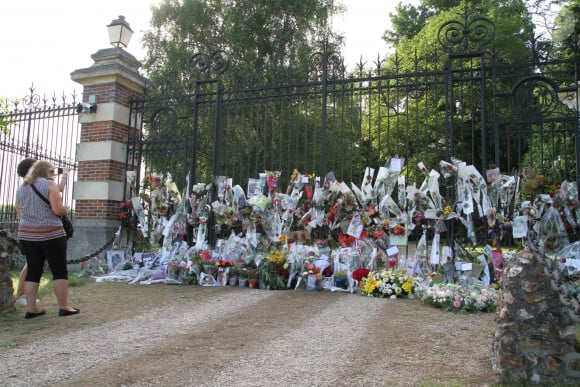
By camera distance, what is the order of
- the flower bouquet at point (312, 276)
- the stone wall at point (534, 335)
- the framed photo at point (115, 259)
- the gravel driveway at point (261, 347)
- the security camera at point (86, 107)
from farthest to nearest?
the security camera at point (86, 107), the framed photo at point (115, 259), the flower bouquet at point (312, 276), the gravel driveway at point (261, 347), the stone wall at point (534, 335)

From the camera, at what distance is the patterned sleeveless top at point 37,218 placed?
4.29 metres

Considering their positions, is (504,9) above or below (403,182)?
above

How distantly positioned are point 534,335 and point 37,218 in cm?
426

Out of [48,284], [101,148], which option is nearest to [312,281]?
[48,284]

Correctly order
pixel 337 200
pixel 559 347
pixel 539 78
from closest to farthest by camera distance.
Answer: pixel 559 347 → pixel 539 78 → pixel 337 200

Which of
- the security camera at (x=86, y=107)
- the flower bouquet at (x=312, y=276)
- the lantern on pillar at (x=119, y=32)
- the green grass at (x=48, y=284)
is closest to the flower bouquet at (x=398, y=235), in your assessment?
the flower bouquet at (x=312, y=276)

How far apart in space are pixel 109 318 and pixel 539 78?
595 centimetres

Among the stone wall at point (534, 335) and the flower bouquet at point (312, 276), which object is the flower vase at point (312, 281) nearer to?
the flower bouquet at point (312, 276)

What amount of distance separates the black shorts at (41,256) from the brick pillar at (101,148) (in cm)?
328

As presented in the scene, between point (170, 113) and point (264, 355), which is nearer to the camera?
point (264, 355)

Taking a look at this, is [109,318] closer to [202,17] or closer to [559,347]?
[559,347]

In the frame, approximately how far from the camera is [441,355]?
10.4 ft

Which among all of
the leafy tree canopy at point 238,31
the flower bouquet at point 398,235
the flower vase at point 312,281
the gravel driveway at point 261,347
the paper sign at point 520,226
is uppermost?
the leafy tree canopy at point 238,31

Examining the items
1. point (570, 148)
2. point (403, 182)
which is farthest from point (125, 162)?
point (570, 148)
